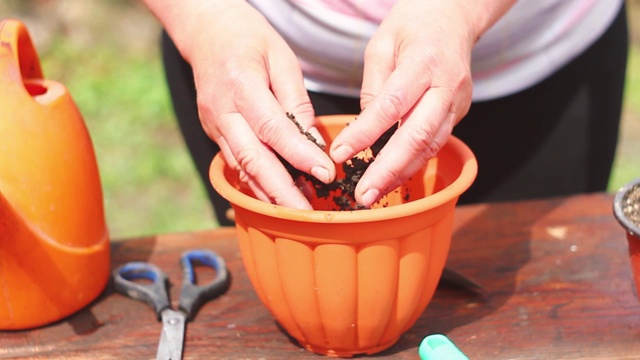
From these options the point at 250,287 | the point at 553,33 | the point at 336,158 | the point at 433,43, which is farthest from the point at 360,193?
the point at 553,33

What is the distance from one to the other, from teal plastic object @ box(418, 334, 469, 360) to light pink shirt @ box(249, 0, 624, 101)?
0.42 meters

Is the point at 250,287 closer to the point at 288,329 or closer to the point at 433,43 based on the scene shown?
the point at 288,329

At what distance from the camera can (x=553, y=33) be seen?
1.09 meters

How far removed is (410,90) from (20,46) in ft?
1.52

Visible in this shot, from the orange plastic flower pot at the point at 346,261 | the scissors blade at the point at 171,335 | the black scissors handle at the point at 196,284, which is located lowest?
the black scissors handle at the point at 196,284

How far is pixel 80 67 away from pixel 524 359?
300 cm

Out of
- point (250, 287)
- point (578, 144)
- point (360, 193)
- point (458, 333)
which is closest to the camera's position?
point (360, 193)

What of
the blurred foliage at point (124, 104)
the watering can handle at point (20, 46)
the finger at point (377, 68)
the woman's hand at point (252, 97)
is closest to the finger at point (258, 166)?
the woman's hand at point (252, 97)

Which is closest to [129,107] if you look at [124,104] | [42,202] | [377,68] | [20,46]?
[124,104]

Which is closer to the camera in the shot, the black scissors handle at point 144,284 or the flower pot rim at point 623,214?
the flower pot rim at point 623,214

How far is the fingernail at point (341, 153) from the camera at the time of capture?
75 centimetres

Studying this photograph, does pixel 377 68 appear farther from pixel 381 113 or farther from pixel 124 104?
pixel 124 104

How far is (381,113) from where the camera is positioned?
74 centimetres

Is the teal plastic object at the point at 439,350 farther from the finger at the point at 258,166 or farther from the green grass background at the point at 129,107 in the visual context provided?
the green grass background at the point at 129,107
